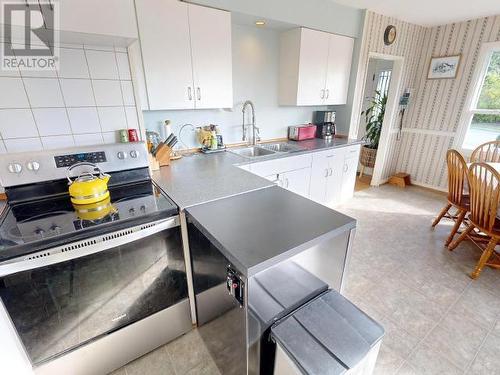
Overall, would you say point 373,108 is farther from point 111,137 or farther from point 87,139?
point 87,139

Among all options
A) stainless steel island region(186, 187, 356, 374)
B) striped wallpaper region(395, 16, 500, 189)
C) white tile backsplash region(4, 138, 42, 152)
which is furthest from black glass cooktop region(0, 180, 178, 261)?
striped wallpaper region(395, 16, 500, 189)

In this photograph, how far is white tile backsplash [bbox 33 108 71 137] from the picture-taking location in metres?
1.48

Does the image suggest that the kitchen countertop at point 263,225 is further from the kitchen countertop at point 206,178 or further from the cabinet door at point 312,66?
the cabinet door at point 312,66

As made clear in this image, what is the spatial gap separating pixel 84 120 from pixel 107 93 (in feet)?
0.78

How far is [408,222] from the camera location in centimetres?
293

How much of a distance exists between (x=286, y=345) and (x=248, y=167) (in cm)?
150

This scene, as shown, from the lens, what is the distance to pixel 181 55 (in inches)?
74.0

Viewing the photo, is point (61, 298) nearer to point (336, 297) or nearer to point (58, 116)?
point (58, 116)

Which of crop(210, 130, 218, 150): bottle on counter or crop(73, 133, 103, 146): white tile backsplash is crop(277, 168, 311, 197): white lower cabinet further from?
crop(73, 133, 103, 146): white tile backsplash

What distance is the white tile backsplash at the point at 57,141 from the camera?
1520mm

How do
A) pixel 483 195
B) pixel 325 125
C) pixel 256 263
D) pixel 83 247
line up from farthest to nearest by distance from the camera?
pixel 325 125 < pixel 483 195 < pixel 83 247 < pixel 256 263

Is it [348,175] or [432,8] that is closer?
[432,8]

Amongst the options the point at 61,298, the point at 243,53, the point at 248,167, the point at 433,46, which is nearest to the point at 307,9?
the point at 243,53

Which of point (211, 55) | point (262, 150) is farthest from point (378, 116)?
point (211, 55)
